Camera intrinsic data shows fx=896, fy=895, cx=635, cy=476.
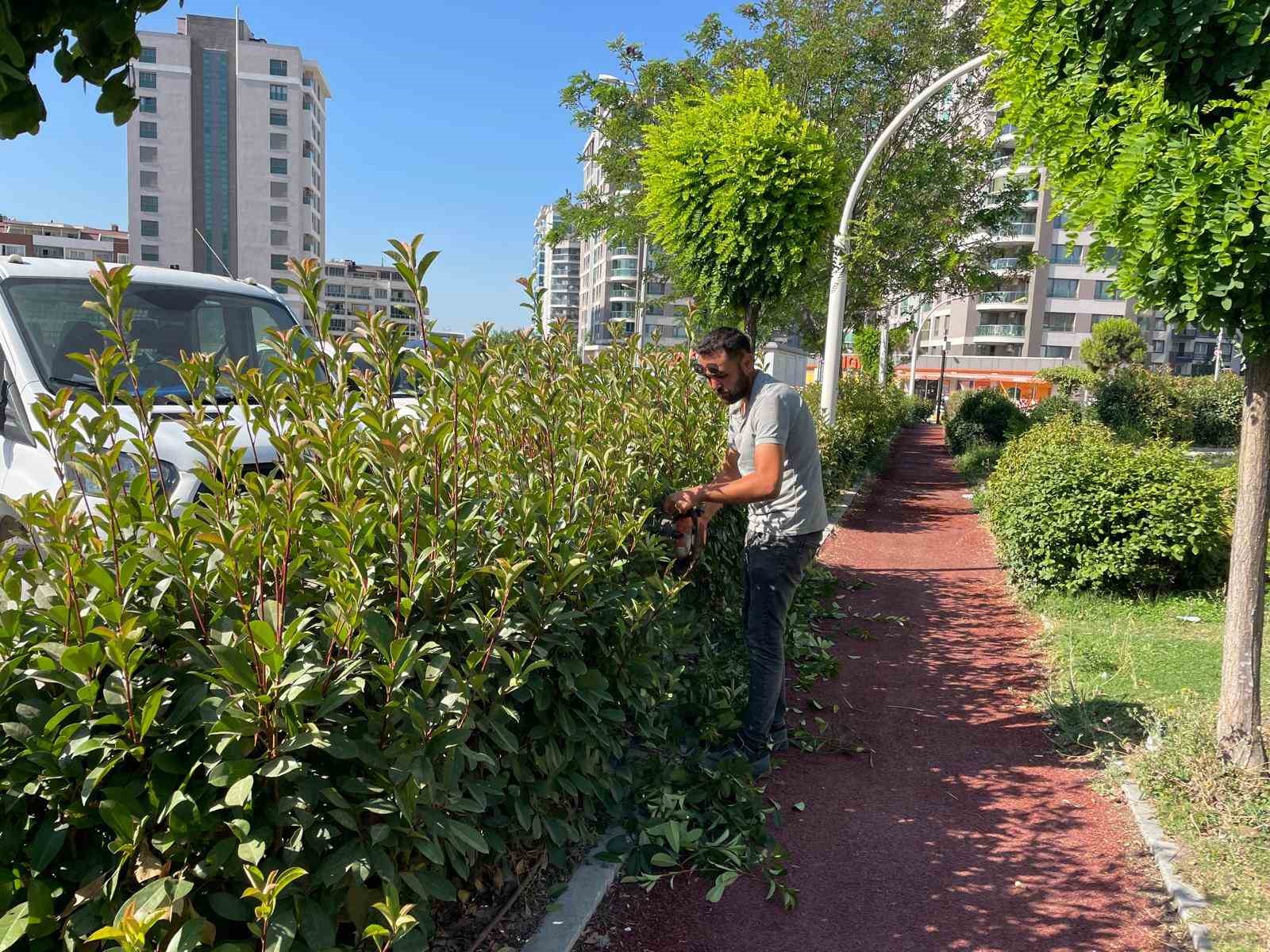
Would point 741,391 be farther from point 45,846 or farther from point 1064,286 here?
point 1064,286

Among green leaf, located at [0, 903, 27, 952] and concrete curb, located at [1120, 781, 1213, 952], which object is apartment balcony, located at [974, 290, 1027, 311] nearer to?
concrete curb, located at [1120, 781, 1213, 952]

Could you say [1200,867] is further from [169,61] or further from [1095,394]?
[169,61]

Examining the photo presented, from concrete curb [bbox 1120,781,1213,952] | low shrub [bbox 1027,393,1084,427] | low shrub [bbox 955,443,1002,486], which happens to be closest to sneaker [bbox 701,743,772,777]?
concrete curb [bbox 1120,781,1213,952]

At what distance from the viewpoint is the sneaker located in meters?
4.37

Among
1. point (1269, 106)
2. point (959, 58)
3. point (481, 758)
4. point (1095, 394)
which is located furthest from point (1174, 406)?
point (481, 758)

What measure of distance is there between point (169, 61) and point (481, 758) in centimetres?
8880

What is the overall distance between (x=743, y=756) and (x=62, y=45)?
12.3 ft

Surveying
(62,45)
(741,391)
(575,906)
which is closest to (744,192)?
(741,391)

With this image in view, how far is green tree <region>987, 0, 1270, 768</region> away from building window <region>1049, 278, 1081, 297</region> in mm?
77938

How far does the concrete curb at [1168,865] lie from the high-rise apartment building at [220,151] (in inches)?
3061

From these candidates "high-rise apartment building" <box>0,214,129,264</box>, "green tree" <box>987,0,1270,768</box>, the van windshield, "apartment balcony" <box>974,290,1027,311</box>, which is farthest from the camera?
"high-rise apartment building" <box>0,214,129,264</box>

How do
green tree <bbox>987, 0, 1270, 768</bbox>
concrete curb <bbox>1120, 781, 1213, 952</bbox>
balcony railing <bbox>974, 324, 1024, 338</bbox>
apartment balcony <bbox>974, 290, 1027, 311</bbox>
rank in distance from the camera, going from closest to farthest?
1. concrete curb <bbox>1120, 781, 1213, 952</bbox>
2. green tree <bbox>987, 0, 1270, 768</bbox>
3. apartment balcony <bbox>974, 290, 1027, 311</bbox>
4. balcony railing <bbox>974, 324, 1024, 338</bbox>

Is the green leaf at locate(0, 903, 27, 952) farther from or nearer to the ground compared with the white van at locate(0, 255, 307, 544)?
nearer to the ground

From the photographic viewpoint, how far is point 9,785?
1700 mm
